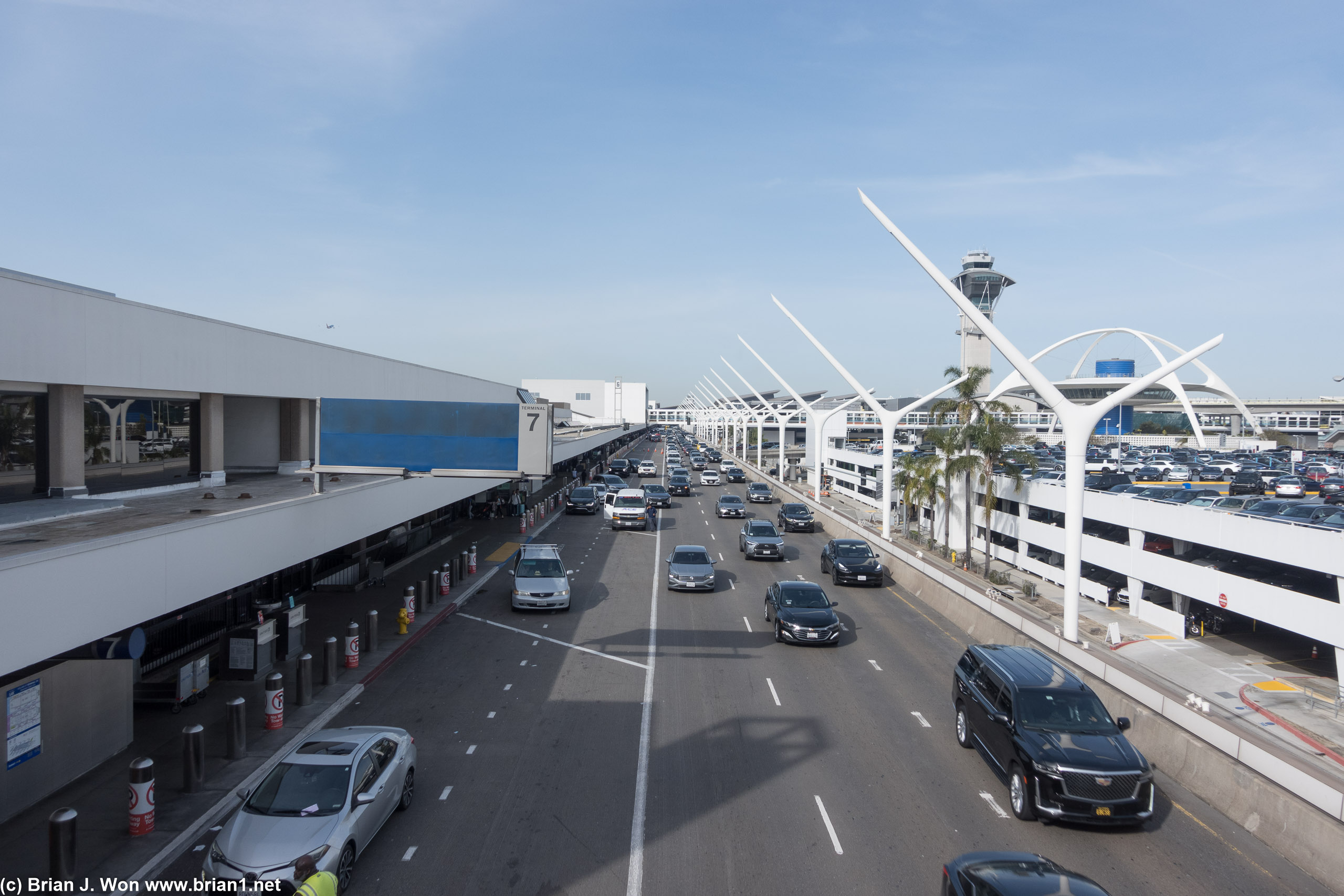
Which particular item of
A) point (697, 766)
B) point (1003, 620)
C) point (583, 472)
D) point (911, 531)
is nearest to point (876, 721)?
point (697, 766)

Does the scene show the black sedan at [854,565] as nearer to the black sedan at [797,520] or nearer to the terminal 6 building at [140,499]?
the black sedan at [797,520]

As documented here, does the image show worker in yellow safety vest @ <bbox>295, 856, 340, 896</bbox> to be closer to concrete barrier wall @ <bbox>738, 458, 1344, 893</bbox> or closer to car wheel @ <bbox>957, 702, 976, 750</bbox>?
car wheel @ <bbox>957, 702, 976, 750</bbox>

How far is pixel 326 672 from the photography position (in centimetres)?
1508

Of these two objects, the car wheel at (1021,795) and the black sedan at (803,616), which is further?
the black sedan at (803,616)

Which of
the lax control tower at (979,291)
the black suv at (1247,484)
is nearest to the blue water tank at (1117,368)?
the lax control tower at (979,291)

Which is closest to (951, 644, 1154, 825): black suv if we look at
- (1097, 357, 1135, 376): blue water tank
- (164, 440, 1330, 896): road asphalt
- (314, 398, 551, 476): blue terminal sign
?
(164, 440, 1330, 896): road asphalt

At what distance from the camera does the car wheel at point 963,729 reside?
12.5 m

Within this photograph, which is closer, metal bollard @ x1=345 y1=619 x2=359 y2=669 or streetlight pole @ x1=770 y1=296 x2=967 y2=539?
metal bollard @ x1=345 y1=619 x2=359 y2=669

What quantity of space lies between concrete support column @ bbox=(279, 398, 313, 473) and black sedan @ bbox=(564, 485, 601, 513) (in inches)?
888

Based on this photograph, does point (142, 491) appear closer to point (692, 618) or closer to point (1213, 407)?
point (692, 618)

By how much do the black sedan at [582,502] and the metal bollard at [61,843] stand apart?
3683cm

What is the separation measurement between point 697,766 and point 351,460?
10005 millimetres

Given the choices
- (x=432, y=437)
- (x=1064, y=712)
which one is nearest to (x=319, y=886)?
(x=1064, y=712)

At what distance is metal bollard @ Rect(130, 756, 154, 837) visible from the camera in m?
9.09
